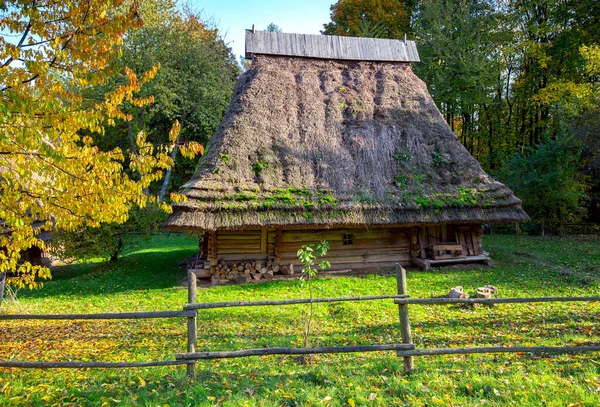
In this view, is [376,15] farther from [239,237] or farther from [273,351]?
[273,351]

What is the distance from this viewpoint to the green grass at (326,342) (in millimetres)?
4683

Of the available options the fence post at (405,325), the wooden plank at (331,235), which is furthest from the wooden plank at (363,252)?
the fence post at (405,325)

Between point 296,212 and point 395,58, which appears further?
point 395,58

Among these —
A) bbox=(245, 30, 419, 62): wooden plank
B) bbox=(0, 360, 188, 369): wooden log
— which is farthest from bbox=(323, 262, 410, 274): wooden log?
bbox=(245, 30, 419, 62): wooden plank

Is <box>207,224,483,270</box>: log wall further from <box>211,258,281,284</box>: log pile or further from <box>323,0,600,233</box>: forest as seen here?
<box>323,0,600,233</box>: forest

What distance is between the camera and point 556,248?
1550 cm

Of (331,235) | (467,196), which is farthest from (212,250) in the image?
(467,196)

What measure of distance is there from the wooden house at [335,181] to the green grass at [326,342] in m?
1.40

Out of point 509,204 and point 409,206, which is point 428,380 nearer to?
point 409,206

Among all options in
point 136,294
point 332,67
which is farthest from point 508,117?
point 136,294

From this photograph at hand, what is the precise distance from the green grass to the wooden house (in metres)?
1.40

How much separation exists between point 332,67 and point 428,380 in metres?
14.0

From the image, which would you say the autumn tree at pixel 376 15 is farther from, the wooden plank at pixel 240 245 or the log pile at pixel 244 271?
the log pile at pixel 244 271

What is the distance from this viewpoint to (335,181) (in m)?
12.6
